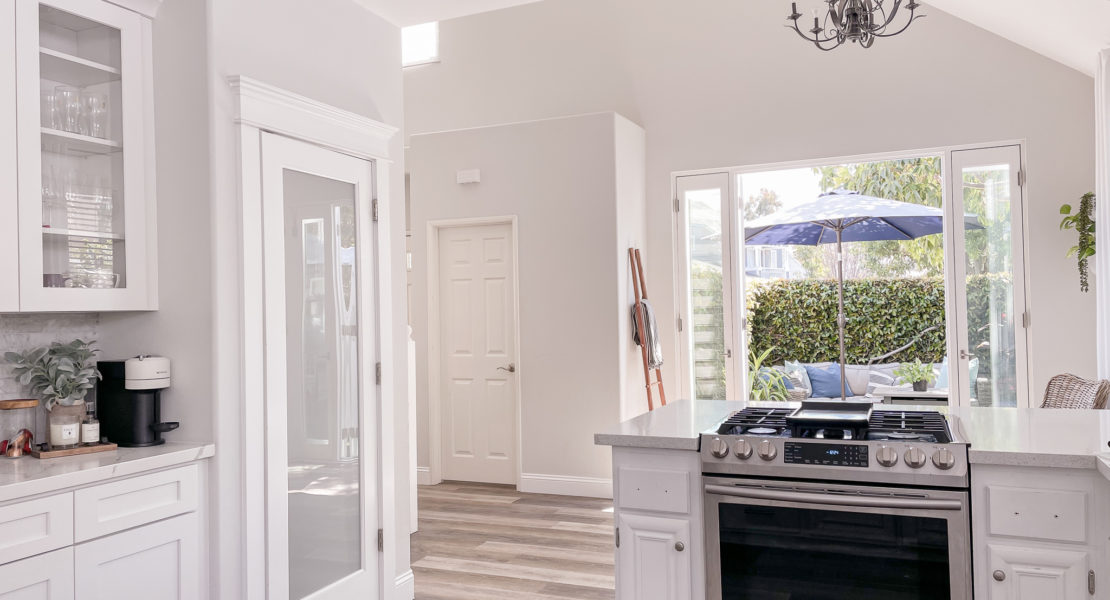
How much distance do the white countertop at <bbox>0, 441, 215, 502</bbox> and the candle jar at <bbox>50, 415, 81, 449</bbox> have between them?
0.25 ft

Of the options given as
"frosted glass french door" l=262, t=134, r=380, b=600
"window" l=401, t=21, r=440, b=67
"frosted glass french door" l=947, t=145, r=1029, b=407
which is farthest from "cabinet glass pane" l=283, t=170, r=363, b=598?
"frosted glass french door" l=947, t=145, r=1029, b=407

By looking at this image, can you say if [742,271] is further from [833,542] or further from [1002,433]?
[833,542]

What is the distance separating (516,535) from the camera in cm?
485

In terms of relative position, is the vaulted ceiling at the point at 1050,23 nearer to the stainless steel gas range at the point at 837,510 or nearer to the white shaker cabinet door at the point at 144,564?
the stainless steel gas range at the point at 837,510

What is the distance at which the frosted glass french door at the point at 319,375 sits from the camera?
117 inches

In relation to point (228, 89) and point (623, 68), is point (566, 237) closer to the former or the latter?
point (623, 68)

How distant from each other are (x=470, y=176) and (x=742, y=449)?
4099 mm

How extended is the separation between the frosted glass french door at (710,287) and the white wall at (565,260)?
1.49 ft

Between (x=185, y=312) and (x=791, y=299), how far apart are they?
740cm

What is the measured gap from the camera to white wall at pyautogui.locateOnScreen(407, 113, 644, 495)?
5.79 metres

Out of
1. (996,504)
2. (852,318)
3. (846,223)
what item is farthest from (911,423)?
(852,318)

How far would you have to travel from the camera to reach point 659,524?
2.67 meters

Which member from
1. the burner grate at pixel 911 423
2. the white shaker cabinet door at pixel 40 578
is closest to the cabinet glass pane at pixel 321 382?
the white shaker cabinet door at pixel 40 578

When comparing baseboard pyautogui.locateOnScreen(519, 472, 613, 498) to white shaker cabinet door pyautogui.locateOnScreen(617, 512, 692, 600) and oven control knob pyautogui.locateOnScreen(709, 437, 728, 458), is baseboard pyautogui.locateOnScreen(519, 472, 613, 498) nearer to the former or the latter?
white shaker cabinet door pyautogui.locateOnScreen(617, 512, 692, 600)
